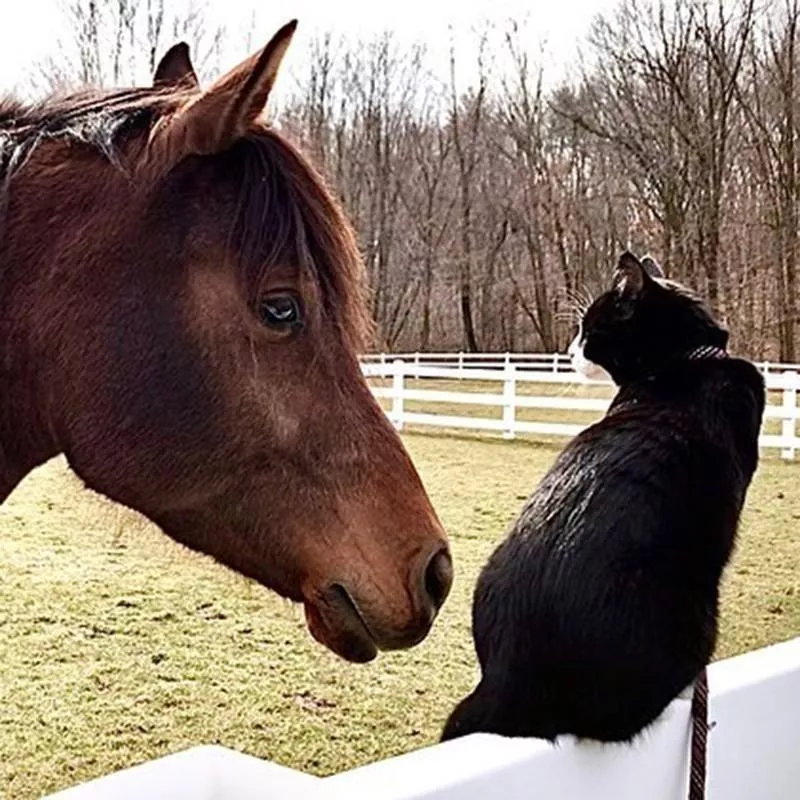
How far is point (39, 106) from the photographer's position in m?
1.37

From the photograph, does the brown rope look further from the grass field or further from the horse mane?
the horse mane

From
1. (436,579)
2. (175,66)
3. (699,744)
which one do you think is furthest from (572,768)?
(175,66)

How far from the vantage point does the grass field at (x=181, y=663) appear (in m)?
2.93

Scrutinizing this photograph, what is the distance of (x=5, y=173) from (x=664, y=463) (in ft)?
4.63

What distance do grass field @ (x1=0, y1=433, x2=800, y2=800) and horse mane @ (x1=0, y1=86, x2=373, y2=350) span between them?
407mm

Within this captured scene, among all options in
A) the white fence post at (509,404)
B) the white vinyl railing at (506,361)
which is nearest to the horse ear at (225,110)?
the white fence post at (509,404)

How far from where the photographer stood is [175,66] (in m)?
1.61

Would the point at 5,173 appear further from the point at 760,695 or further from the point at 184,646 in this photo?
the point at 184,646

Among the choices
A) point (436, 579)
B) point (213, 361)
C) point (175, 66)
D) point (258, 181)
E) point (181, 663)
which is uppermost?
point (175, 66)

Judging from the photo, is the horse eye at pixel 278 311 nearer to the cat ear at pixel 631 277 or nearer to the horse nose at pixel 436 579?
the horse nose at pixel 436 579

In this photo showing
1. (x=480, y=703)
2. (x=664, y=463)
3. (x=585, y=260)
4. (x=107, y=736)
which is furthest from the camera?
(x=585, y=260)

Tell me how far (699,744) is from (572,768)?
314 millimetres

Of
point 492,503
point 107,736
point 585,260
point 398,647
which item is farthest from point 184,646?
point 585,260

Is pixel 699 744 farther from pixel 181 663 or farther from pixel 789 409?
pixel 789 409
